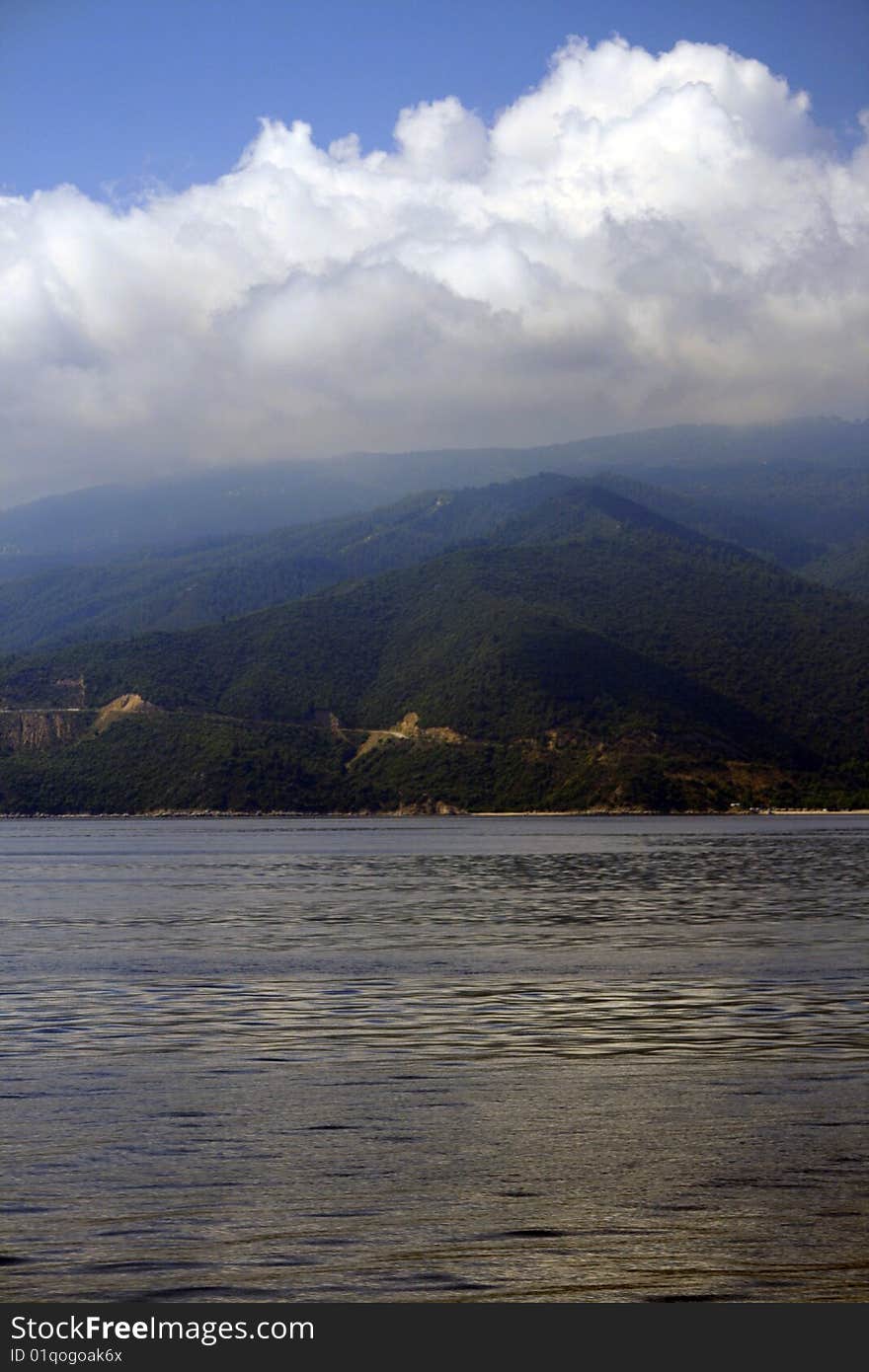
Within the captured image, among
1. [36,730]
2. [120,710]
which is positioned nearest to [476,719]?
[120,710]

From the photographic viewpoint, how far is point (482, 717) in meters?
163

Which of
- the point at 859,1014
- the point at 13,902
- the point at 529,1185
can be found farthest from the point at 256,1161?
the point at 13,902

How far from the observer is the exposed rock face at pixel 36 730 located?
168500 mm

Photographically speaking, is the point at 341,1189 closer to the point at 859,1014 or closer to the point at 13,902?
the point at 859,1014

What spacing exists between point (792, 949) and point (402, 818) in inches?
5258

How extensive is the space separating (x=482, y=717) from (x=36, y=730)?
46939mm

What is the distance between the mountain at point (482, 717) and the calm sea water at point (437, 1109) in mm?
115885

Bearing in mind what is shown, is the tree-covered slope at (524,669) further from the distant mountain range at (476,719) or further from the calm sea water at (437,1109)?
the calm sea water at (437,1109)

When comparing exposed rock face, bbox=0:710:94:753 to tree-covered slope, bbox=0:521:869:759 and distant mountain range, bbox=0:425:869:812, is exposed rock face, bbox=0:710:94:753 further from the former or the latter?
tree-covered slope, bbox=0:521:869:759

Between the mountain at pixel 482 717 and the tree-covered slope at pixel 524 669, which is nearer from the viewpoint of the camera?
the mountain at pixel 482 717

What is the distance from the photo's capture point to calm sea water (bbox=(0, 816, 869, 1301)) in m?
10.3

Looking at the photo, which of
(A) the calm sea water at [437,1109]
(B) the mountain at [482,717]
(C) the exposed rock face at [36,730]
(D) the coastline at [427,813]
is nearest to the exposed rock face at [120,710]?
(B) the mountain at [482,717]
